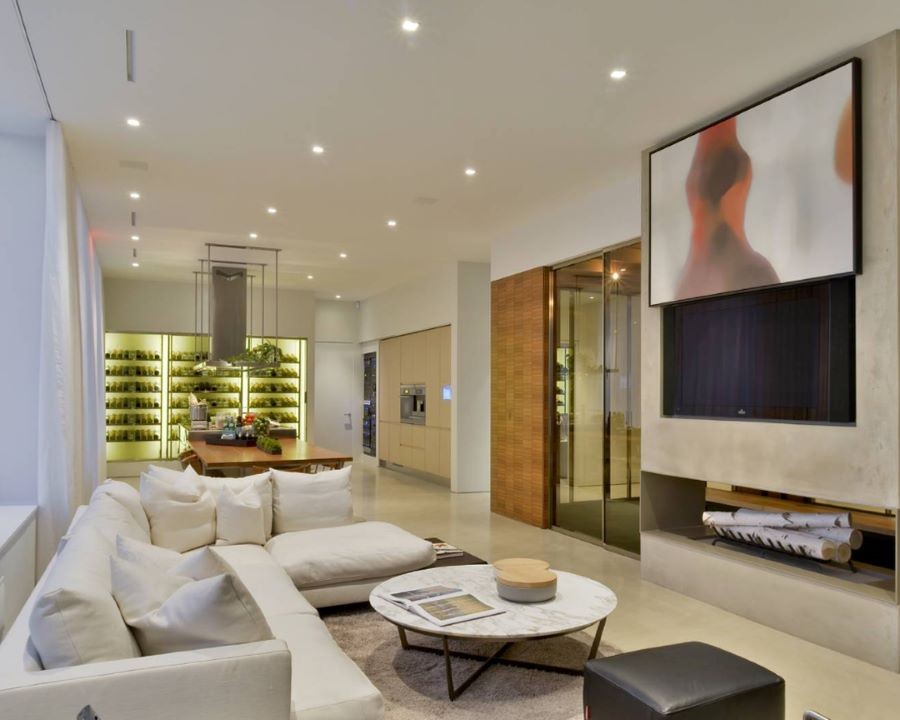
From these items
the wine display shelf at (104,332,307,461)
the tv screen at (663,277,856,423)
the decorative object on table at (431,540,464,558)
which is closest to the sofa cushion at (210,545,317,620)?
the decorative object on table at (431,540,464,558)

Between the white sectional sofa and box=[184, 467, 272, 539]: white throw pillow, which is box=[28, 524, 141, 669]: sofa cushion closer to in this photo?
the white sectional sofa

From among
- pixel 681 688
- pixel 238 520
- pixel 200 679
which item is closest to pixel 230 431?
pixel 238 520

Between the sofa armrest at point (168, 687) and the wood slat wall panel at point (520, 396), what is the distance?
5058 mm

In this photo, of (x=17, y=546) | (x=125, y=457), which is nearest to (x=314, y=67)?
(x=17, y=546)

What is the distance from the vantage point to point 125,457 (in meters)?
11.1

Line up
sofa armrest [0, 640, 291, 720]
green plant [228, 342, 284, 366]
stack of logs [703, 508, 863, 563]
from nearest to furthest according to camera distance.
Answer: sofa armrest [0, 640, 291, 720] < stack of logs [703, 508, 863, 563] < green plant [228, 342, 284, 366]

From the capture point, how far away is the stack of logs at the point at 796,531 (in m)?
3.84

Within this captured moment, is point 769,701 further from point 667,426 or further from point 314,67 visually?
point 314,67

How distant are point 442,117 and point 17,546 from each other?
143 inches

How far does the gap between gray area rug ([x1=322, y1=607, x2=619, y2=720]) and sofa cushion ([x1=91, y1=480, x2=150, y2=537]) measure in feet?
3.98

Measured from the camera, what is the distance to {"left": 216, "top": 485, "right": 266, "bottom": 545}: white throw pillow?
4.20 meters

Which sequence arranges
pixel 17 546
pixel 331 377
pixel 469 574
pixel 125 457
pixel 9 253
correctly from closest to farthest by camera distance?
pixel 469 574 < pixel 17 546 < pixel 9 253 < pixel 125 457 < pixel 331 377

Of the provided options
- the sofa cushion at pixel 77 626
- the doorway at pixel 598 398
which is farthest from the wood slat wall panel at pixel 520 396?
the sofa cushion at pixel 77 626

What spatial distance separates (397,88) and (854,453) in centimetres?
322
